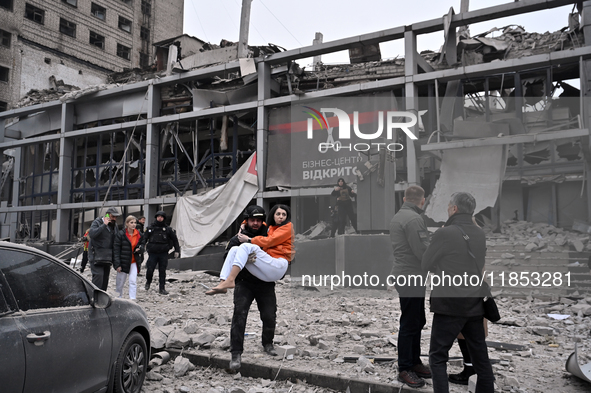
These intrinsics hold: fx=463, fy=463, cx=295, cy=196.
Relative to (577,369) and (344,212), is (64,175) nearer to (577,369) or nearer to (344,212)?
(344,212)

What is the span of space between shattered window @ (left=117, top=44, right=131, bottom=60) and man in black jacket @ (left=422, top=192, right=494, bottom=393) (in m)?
48.9

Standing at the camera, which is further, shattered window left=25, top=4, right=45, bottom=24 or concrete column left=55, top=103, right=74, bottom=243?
shattered window left=25, top=4, right=45, bottom=24

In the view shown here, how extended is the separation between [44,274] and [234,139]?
1665 cm

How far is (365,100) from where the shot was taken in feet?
51.1

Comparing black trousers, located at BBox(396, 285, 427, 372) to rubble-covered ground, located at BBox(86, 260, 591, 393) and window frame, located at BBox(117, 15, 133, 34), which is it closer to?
rubble-covered ground, located at BBox(86, 260, 591, 393)

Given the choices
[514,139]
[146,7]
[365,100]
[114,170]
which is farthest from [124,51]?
[514,139]

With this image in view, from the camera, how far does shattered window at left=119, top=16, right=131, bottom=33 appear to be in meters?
47.3

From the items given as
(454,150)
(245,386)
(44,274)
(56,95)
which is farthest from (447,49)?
(56,95)

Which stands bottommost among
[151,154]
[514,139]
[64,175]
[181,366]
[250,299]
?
[181,366]

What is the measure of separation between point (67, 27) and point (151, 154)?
94.4 feet

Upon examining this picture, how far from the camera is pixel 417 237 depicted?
14.8 feet

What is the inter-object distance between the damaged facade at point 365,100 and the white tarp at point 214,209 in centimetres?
72

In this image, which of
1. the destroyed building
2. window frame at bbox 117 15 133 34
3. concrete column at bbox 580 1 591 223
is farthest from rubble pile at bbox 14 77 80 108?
concrete column at bbox 580 1 591 223

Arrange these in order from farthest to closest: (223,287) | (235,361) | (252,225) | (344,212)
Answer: (344,212), (252,225), (235,361), (223,287)
